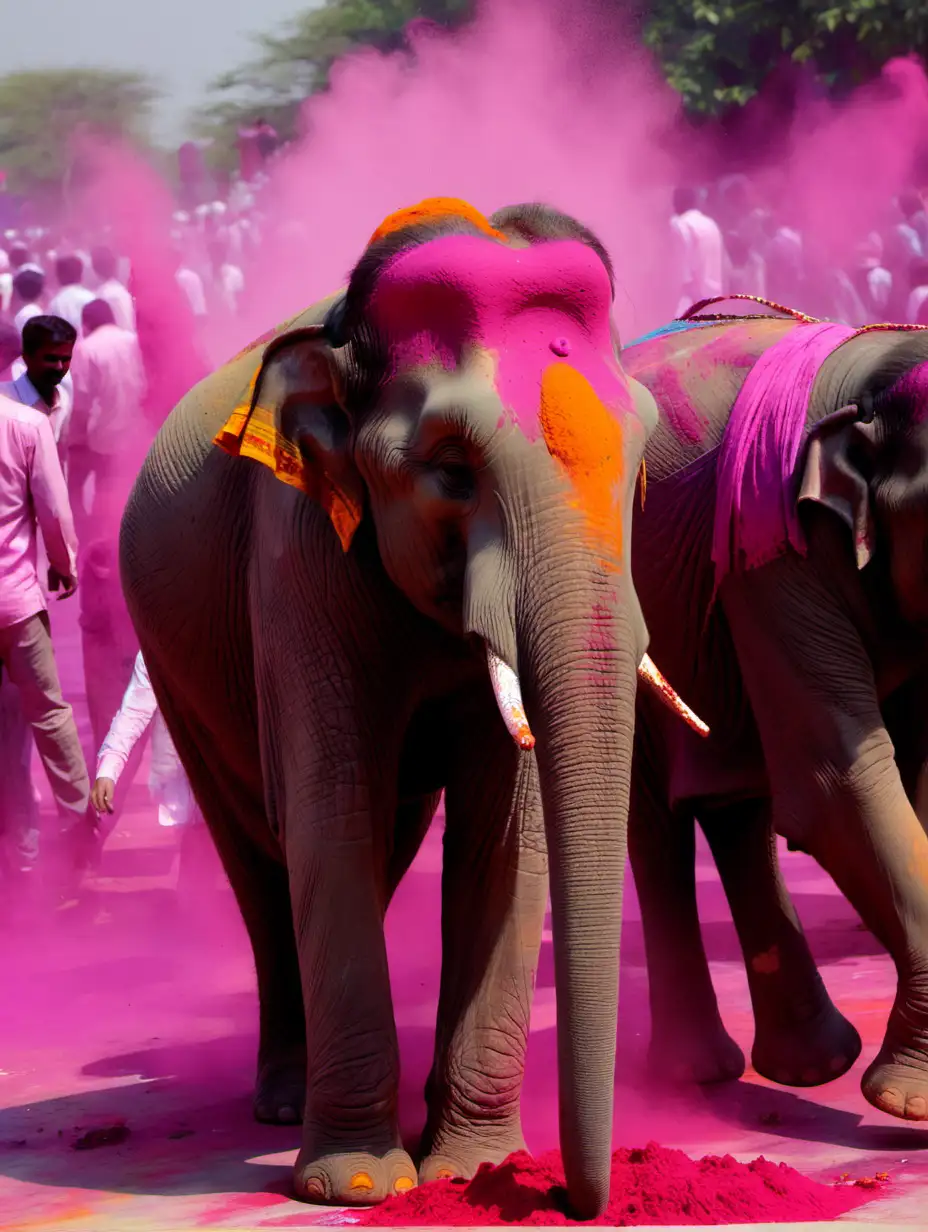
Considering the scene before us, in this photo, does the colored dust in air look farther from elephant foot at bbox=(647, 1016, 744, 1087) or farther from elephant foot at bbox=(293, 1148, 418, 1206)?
elephant foot at bbox=(647, 1016, 744, 1087)

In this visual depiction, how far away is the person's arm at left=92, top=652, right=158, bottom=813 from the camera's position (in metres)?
8.03

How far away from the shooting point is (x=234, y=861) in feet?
19.7

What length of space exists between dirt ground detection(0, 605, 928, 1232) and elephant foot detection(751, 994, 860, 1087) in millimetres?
52

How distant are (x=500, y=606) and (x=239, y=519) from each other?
1243 mm

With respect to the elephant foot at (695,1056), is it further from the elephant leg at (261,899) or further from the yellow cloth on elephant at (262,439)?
the yellow cloth on elephant at (262,439)

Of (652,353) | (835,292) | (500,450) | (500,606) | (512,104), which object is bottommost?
(500,606)

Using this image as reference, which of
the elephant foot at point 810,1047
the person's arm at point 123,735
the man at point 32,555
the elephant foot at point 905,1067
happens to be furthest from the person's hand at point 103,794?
the elephant foot at point 905,1067

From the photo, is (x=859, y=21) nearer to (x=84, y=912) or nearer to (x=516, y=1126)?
(x=84, y=912)

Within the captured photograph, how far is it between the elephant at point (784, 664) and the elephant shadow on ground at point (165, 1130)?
37.7 inches

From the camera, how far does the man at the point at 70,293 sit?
15398mm

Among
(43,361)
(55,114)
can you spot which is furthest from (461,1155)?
(55,114)

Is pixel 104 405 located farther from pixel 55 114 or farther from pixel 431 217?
pixel 55 114

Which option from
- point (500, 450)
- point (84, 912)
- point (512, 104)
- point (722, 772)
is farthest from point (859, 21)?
point (500, 450)

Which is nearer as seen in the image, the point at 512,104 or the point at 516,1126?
the point at 516,1126
